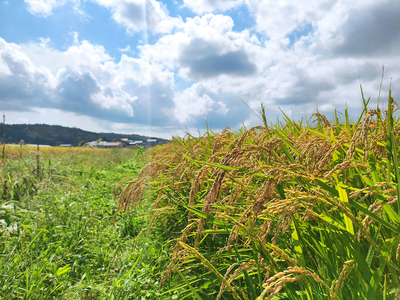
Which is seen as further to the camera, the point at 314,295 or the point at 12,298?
the point at 12,298

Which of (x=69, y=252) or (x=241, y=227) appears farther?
(x=69, y=252)

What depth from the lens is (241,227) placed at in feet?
2.81

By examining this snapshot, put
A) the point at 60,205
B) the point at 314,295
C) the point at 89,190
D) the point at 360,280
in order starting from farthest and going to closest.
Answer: the point at 89,190, the point at 60,205, the point at 314,295, the point at 360,280

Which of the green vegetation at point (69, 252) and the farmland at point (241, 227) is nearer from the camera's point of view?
the farmland at point (241, 227)

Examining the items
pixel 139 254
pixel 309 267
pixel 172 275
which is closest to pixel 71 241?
pixel 139 254

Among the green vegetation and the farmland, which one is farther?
the green vegetation

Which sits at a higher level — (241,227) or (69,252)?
(241,227)

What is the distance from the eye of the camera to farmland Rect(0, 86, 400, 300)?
888 millimetres

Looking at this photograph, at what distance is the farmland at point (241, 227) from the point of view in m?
0.89

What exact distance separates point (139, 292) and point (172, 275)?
31 cm

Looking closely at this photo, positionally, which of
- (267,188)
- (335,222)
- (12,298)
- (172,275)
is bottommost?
(12,298)

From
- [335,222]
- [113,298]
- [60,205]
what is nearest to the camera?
[335,222]

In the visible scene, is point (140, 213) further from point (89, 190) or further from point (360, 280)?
point (360, 280)

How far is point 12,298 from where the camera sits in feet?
6.48
